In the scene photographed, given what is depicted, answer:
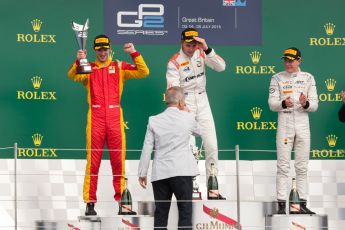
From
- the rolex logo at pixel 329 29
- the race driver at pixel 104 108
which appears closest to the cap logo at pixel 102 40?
the race driver at pixel 104 108

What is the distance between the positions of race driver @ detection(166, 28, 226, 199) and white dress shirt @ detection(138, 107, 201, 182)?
1183 mm

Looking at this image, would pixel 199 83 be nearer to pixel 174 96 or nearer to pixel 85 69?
pixel 85 69

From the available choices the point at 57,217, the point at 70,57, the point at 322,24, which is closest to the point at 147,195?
the point at 57,217

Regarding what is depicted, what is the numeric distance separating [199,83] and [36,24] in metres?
1.84

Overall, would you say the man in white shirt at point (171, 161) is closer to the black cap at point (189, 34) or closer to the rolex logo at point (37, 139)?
the black cap at point (189, 34)

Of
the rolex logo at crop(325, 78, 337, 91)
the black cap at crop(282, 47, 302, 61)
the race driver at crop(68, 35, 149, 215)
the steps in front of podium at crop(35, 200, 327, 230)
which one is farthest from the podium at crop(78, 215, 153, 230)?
the rolex logo at crop(325, 78, 337, 91)

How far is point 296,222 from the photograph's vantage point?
9523 millimetres

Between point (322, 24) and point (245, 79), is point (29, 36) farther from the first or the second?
point (322, 24)

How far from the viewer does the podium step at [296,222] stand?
9516 millimetres

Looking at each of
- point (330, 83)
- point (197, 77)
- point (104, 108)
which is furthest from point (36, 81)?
point (330, 83)

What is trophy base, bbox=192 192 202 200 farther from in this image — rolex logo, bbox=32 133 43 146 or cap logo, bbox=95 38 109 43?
rolex logo, bbox=32 133 43 146

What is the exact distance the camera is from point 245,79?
36.0ft

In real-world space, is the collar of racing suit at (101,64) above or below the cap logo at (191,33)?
below

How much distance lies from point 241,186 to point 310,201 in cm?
70
